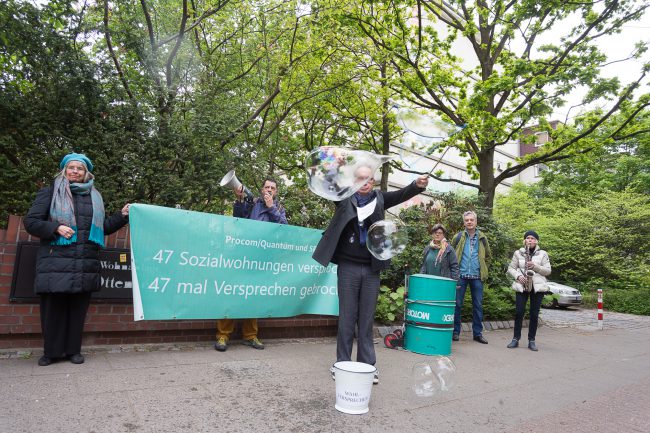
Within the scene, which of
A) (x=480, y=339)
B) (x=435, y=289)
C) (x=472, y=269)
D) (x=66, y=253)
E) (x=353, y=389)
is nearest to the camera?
(x=353, y=389)

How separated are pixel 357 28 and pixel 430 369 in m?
10.4

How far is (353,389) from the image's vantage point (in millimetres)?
3492

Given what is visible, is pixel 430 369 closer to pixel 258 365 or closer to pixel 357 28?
pixel 258 365

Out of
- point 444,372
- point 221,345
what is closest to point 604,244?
point 444,372

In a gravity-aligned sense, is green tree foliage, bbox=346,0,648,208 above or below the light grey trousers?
above

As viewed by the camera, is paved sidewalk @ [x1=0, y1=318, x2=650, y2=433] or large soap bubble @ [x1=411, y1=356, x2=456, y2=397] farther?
large soap bubble @ [x1=411, y1=356, x2=456, y2=397]

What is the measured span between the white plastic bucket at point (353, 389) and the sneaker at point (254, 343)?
7.32ft

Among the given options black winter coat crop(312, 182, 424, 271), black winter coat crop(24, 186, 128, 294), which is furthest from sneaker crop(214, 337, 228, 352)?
black winter coat crop(312, 182, 424, 271)

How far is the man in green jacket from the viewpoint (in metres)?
7.17

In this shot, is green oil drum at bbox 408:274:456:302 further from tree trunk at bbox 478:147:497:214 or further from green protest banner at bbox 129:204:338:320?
tree trunk at bbox 478:147:497:214

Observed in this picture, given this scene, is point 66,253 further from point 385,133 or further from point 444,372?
point 385,133

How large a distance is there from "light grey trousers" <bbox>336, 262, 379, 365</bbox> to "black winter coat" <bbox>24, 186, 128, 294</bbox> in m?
2.47

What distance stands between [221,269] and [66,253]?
161 centimetres

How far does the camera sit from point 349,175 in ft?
13.4
